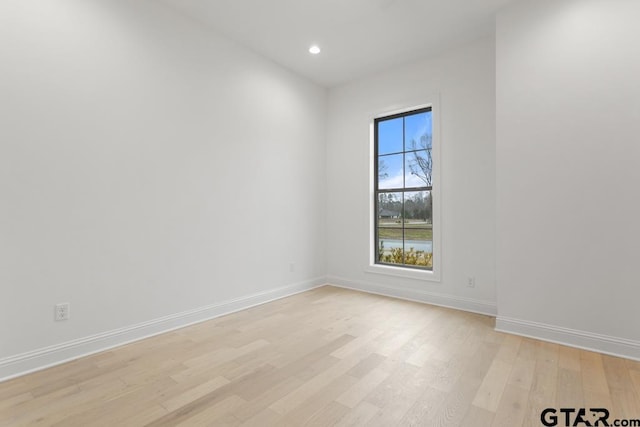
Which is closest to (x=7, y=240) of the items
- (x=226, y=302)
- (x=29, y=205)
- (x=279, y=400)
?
(x=29, y=205)

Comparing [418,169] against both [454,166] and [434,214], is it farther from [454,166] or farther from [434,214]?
[434,214]

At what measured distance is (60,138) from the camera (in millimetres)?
2268

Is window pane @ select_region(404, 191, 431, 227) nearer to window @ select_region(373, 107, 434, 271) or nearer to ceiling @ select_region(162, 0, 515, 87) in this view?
window @ select_region(373, 107, 434, 271)

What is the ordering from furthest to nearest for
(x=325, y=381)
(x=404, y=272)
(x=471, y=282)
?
1. (x=404, y=272)
2. (x=471, y=282)
3. (x=325, y=381)

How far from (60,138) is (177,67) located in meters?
1.23

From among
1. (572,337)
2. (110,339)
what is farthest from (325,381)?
(572,337)

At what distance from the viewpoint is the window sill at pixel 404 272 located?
3753 mm

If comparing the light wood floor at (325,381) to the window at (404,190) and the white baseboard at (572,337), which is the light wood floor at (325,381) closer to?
the white baseboard at (572,337)

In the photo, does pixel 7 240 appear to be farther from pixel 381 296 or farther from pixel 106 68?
pixel 381 296

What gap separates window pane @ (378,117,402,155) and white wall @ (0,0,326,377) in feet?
4.67

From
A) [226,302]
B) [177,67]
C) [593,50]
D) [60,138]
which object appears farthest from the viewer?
[226,302]

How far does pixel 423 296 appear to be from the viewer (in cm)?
379

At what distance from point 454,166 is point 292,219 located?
6.96 ft

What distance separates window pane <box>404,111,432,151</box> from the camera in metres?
3.98
